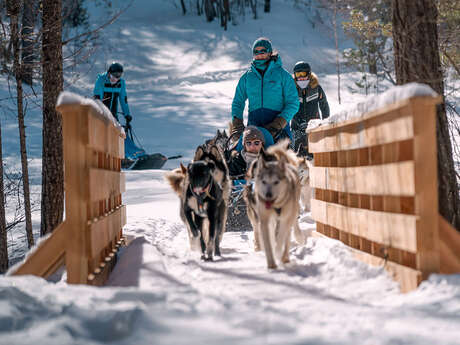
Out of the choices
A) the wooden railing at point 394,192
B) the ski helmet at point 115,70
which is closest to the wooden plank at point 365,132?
the wooden railing at point 394,192

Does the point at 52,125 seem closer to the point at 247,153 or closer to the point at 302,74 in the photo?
the point at 247,153

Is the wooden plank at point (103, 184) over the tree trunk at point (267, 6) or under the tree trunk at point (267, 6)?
under

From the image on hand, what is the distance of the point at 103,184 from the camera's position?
5.05 m

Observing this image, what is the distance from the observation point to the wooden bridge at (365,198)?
3.54 m

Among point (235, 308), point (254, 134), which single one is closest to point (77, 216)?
point (235, 308)

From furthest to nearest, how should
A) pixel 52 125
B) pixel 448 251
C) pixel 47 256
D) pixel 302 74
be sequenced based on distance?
1. pixel 302 74
2. pixel 52 125
3. pixel 47 256
4. pixel 448 251

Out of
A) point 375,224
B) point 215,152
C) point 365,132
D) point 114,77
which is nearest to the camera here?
point 375,224

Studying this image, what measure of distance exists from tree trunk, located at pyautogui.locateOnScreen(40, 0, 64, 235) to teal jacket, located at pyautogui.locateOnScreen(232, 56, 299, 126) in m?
2.79

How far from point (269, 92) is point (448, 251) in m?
5.17

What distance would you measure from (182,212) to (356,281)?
270cm

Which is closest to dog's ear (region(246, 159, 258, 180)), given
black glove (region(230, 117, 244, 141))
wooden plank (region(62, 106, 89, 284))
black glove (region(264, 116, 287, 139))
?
wooden plank (region(62, 106, 89, 284))

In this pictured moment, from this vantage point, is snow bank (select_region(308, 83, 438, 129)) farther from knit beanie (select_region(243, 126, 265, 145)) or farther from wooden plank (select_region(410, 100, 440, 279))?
knit beanie (select_region(243, 126, 265, 145))

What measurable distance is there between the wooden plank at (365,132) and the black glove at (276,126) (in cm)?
182

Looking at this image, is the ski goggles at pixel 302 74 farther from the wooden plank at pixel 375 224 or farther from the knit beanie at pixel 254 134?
the wooden plank at pixel 375 224
